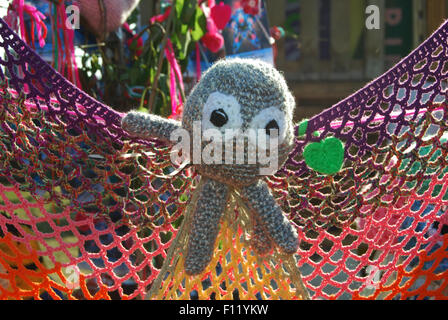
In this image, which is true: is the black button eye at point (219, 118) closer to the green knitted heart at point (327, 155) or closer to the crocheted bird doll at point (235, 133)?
the crocheted bird doll at point (235, 133)

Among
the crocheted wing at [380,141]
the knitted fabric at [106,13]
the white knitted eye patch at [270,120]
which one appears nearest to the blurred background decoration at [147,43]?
the knitted fabric at [106,13]

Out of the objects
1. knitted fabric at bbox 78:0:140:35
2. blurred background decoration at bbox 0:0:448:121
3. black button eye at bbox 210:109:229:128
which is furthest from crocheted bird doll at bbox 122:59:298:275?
knitted fabric at bbox 78:0:140:35

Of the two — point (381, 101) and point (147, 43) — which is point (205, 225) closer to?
point (381, 101)

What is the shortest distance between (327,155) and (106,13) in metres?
0.59

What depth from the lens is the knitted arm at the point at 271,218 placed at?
17.9 inches

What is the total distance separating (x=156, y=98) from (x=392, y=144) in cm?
53

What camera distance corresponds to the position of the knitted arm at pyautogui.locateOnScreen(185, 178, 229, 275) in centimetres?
46

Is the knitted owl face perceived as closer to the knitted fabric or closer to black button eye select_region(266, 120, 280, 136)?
black button eye select_region(266, 120, 280, 136)

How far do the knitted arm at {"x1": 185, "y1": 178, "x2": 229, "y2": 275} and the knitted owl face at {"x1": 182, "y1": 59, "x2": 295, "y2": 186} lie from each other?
0.06ft

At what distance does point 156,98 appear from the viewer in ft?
3.13

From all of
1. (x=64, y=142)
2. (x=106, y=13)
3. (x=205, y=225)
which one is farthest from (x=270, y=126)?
(x=106, y=13)
